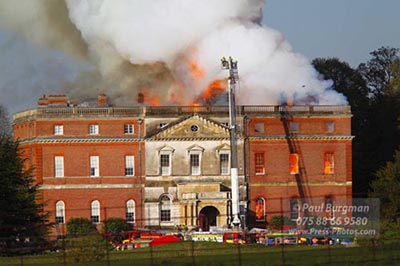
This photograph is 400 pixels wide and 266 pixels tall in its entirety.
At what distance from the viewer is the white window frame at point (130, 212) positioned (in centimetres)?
9631

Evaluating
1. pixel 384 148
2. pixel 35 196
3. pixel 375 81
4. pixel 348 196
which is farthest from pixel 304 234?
pixel 375 81

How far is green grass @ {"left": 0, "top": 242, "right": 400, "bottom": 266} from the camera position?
177 ft

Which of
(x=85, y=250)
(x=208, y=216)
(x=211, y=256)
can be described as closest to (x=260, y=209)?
(x=208, y=216)

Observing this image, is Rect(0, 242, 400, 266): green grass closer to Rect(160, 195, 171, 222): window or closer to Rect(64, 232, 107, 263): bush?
Rect(64, 232, 107, 263): bush

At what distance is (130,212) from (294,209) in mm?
11695

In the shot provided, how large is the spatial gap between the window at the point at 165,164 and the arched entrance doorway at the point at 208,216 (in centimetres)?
455

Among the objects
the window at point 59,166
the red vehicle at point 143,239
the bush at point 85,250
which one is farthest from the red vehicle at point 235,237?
the window at point 59,166

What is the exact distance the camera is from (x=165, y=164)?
98500 mm

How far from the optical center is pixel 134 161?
9838cm

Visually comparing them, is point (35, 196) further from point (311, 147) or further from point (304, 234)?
point (311, 147)

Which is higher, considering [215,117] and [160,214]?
[215,117]

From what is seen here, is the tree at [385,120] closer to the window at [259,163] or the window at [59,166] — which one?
the window at [259,163]

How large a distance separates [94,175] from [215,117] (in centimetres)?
937

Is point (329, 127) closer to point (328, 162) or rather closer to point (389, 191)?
point (328, 162)
